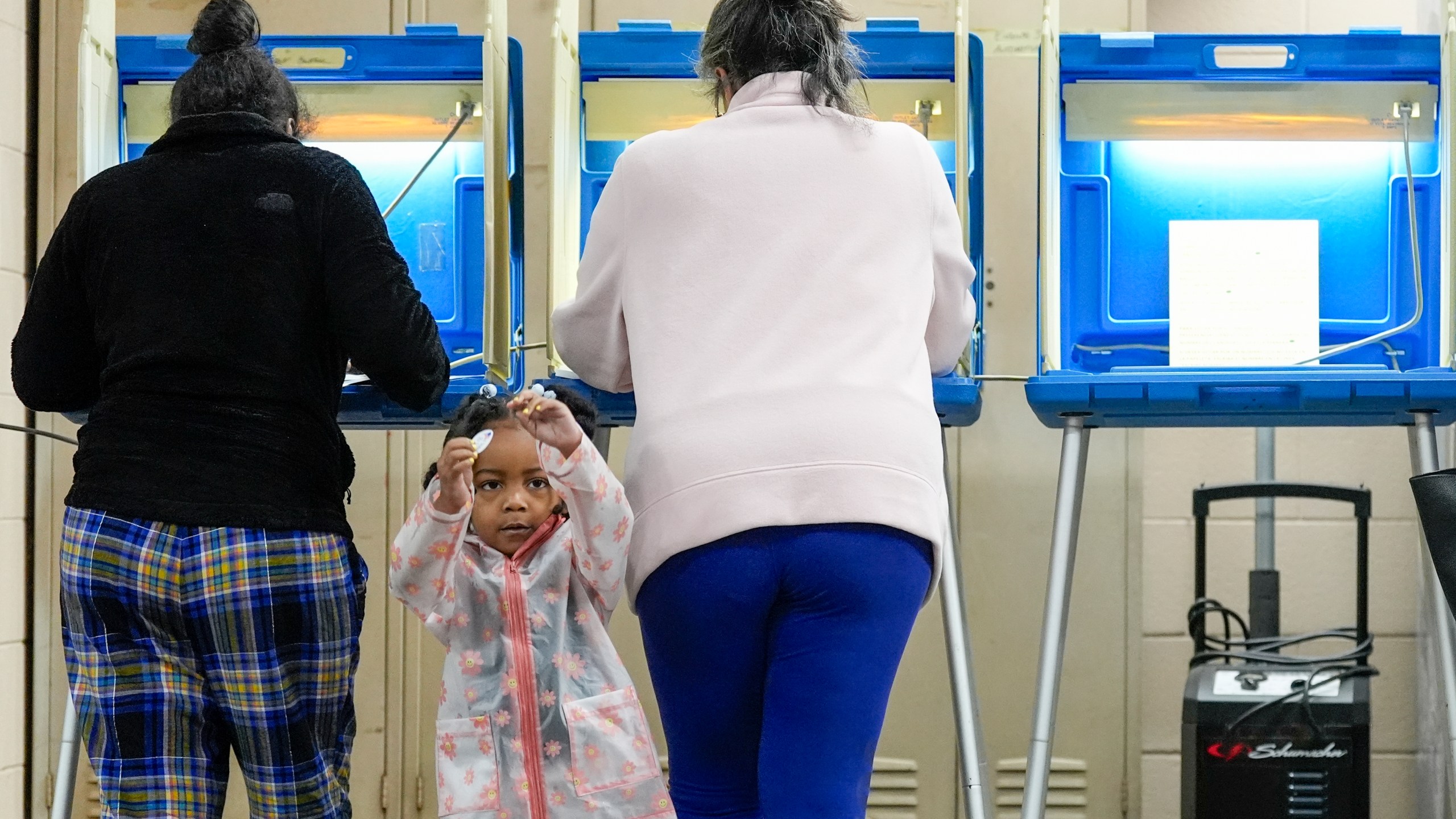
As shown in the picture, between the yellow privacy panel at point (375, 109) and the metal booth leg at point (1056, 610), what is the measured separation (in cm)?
98

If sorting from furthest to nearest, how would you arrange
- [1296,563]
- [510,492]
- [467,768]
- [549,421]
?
[1296,563] → [510,492] → [467,768] → [549,421]

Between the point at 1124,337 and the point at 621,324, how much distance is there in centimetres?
99

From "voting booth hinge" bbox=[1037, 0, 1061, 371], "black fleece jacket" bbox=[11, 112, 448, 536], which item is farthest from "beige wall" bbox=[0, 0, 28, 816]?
"voting booth hinge" bbox=[1037, 0, 1061, 371]

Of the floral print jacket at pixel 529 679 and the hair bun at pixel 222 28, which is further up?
the hair bun at pixel 222 28

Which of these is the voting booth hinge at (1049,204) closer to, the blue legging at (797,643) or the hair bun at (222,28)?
the blue legging at (797,643)

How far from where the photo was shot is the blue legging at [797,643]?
1.44 m

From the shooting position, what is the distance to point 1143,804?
290 centimetres

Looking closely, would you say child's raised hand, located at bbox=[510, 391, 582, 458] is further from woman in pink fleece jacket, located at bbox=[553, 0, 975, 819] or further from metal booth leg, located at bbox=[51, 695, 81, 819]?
metal booth leg, located at bbox=[51, 695, 81, 819]

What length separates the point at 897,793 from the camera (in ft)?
9.59

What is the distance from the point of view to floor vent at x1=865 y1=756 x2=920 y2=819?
2.92 m

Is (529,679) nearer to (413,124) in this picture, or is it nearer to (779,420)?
(779,420)

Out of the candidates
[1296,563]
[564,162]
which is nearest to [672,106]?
[564,162]

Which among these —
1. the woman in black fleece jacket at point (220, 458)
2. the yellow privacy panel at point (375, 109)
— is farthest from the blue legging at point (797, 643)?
the yellow privacy panel at point (375, 109)

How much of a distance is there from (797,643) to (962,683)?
779 mm
